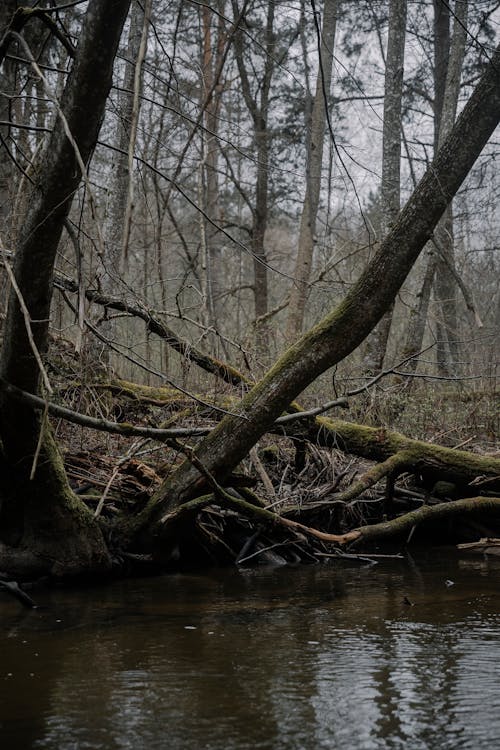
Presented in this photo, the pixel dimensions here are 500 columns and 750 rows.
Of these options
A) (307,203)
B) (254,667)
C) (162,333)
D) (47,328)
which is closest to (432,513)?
A: (162,333)

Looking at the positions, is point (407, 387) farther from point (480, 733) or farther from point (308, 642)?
point (480, 733)

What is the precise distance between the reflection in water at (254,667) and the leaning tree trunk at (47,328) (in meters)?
0.51

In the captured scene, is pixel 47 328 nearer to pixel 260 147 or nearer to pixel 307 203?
pixel 307 203

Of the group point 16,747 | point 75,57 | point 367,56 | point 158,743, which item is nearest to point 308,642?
point 158,743

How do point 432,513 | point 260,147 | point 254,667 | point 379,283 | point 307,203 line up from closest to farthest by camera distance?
point 254,667 < point 379,283 < point 432,513 < point 307,203 < point 260,147

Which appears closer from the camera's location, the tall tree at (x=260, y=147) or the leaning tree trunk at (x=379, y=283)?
the leaning tree trunk at (x=379, y=283)

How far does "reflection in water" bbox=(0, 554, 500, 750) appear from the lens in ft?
11.6

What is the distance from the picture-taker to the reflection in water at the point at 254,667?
3.53m

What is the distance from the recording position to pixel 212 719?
3.68 meters

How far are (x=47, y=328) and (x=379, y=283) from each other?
242cm

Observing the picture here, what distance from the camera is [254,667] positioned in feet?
14.7

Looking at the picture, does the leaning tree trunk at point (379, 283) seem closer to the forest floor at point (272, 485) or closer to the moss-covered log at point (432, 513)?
the forest floor at point (272, 485)

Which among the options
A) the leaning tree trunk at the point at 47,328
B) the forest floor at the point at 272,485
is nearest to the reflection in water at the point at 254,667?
the leaning tree trunk at the point at 47,328

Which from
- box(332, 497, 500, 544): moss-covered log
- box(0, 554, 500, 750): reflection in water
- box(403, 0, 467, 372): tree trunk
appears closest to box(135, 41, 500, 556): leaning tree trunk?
box(0, 554, 500, 750): reflection in water
